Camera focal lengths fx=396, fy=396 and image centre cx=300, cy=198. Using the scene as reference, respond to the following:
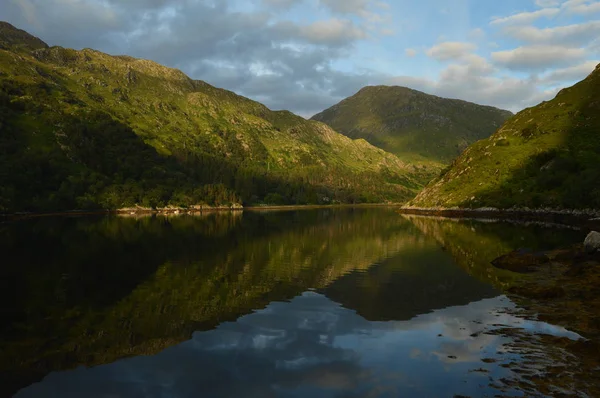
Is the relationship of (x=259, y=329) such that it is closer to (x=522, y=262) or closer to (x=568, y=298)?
(x=568, y=298)

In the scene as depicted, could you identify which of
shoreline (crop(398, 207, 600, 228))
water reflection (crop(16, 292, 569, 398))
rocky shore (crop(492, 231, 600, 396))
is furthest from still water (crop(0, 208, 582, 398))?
shoreline (crop(398, 207, 600, 228))

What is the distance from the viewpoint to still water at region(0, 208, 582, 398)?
1823 cm

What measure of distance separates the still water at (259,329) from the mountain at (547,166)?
9725 cm

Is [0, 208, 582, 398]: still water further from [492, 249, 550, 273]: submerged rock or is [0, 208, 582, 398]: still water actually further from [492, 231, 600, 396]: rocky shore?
[492, 249, 550, 273]: submerged rock

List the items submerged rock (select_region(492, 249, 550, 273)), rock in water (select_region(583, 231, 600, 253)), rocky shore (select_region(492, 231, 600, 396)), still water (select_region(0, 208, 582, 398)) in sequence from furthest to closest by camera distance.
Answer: rock in water (select_region(583, 231, 600, 253)) < submerged rock (select_region(492, 249, 550, 273)) < still water (select_region(0, 208, 582, 398)) < rocky shore (select_region(492, 231, 600, 396))

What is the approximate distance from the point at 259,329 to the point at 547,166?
16186cm

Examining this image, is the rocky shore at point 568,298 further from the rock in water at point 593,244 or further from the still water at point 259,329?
the still water at point 259,329

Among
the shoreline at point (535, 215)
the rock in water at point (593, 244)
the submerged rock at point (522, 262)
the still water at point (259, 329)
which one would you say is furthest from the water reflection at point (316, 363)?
the shoreline at point (535, 215)

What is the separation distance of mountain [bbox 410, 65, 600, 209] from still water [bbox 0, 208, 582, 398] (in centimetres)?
9725

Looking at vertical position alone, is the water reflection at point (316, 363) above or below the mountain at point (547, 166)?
below

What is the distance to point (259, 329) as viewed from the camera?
2662cm

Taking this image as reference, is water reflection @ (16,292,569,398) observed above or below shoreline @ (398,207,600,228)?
below

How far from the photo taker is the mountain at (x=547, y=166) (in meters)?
125

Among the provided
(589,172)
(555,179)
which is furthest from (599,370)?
(555,179)
